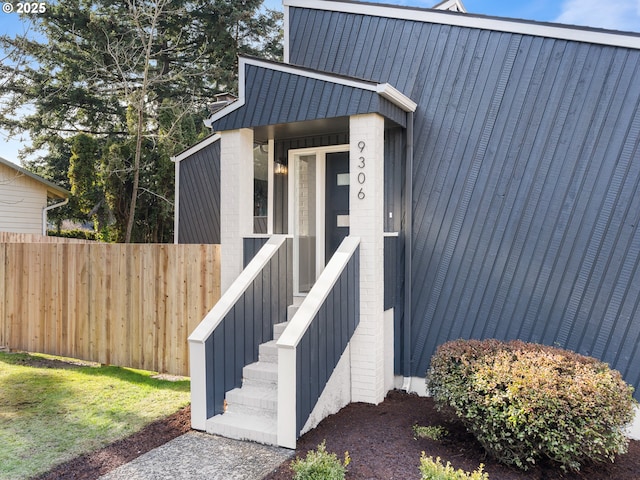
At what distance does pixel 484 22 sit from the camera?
17.5 ft

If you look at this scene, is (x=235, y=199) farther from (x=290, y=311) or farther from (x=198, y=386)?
(x=198, y=386)

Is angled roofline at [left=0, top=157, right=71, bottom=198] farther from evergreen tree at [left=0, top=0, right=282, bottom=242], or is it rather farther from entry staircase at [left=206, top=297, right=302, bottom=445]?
entry staircase at [left=206, top=297, right=302, bottom=445]

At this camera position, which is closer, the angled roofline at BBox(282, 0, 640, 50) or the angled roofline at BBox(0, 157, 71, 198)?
the angled roofline at BBox(282, 0, 640, 50)

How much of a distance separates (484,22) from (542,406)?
13.8 feet

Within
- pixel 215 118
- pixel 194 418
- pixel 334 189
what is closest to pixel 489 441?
pixel 194 418

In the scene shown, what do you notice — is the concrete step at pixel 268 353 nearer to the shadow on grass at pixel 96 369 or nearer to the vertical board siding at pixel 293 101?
the shadow on grass at pixel 96 369

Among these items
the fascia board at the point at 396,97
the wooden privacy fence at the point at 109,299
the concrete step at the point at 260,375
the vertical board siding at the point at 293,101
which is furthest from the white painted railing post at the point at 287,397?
the fascia board at the point at 396,97

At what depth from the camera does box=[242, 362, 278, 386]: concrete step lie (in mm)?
4734

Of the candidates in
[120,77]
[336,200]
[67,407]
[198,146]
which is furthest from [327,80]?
[120,77]

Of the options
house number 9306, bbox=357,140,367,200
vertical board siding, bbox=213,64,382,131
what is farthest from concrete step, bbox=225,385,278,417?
vertical board siding, bbox=213,64,382,131

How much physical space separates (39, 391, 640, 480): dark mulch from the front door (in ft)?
6.73

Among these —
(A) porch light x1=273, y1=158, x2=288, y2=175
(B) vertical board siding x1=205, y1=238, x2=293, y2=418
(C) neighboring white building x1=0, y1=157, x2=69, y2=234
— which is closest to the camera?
(B) vertical board siding x1=205, y1=238, x2=293, y2=418

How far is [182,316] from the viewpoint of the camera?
625 centimetres

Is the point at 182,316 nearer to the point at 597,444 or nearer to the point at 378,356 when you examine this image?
the point at 378,356
